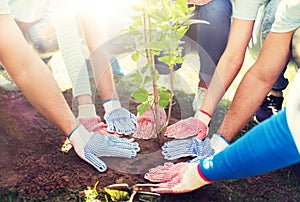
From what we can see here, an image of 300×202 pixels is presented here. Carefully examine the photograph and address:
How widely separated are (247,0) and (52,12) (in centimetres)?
104

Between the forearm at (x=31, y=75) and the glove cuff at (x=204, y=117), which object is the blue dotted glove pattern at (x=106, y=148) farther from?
the glove cuff at (x=204, y=117)

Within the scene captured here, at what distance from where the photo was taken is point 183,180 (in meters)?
1.65

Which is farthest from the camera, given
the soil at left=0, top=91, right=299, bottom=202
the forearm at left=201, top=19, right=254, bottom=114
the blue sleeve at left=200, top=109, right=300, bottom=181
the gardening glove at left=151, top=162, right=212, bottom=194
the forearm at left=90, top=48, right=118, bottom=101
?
the forearm at left=90, top=48, right=118, bottom=101

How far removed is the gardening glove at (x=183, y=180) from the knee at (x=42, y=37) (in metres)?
1.26

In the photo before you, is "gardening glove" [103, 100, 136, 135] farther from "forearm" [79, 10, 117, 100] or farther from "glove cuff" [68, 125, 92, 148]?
"glove cuff" [68, 125, 92, 148]

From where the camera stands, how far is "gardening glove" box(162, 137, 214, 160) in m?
1.89

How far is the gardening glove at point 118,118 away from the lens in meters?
2.06

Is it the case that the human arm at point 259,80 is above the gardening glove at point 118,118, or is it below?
above

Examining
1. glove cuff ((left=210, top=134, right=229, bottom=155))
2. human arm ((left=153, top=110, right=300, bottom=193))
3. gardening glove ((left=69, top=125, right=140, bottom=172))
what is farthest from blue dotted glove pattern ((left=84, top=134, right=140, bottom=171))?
human arm ((left=153, top=110, right=300, bottom=193))

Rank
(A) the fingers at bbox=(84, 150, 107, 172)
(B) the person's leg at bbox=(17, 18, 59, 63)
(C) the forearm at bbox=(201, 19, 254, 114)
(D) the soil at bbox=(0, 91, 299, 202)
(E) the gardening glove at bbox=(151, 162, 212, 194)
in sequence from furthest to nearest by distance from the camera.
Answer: (B) the person's leg at bbox=(17, 18, 59, 63) → (C) the forearm at bbox=(201, 19, 254, 114) → (A) the fingers at bbox=(84, 150, 107, 172) → (D) the soil at bbox=(0, 91, 299, 202) → (E) the gardening glove at bbox=(151, 162, 212, 194)

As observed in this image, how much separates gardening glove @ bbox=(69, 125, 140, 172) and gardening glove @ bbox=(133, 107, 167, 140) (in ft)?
0.31

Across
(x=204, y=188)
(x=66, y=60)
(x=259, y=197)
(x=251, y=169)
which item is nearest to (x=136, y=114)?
(x=66, y=60)

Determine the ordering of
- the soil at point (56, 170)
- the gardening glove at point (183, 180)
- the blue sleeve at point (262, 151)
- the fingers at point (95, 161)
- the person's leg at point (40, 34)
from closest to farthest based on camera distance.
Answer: the blue sleeve at point (262, 151) < the gardening glove at point (183, 180) < the soil at point (56, 170) < the fingers at point (95, 161) < the person's leg at point (40, 34)

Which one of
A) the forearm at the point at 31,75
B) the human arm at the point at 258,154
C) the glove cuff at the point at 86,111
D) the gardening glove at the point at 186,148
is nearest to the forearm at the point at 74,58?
the glove cuff at the point at 86,111
